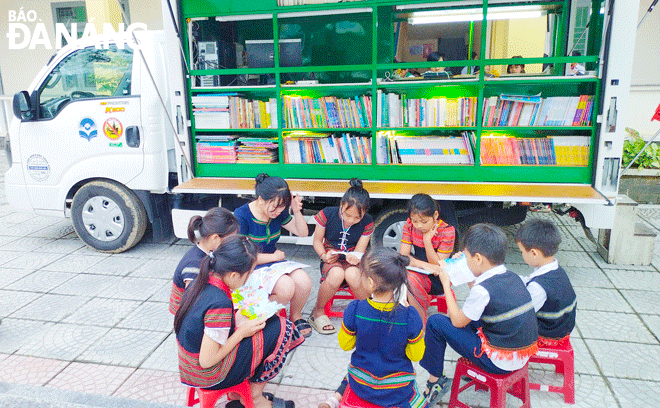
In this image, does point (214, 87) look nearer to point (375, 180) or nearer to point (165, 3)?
point (165, 3)

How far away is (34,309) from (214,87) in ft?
7.63

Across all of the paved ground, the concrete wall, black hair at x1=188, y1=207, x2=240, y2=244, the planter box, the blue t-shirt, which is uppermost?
the concrete wall

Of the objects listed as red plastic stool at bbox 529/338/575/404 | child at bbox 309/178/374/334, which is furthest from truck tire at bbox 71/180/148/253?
red plastic stool at bbox 529/338/575/404

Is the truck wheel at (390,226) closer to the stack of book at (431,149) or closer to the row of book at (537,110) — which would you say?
the stack of book at (431,149)

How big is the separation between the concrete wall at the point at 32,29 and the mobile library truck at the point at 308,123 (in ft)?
16.2

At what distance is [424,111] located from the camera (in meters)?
4.25

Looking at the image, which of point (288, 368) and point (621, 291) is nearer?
point (288, 368)

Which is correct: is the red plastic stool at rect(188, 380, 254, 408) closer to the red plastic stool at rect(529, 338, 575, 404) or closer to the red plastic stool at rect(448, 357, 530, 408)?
the red plastic stool at rect(448, 357, 530, 408)

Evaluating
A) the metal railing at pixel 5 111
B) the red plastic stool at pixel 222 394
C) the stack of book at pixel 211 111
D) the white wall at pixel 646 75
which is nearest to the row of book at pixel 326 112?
the stack of book at pixel 211 111

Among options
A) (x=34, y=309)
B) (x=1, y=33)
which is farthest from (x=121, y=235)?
(x=1, y=33)

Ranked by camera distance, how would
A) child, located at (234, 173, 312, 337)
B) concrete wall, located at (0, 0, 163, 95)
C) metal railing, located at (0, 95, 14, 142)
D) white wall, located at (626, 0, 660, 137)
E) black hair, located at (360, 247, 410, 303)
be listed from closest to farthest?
black hair, located at (360, 247, 410, 303) < child, located at (234, 173, 312, 337) < white wall, located at (626, 0, 660, 137) < concrete wall, located at (0, 0, 163, 95) < metal railing, located at (0, 95, 14, 142)

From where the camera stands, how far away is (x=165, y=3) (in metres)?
4.13

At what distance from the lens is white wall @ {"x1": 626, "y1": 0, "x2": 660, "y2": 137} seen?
7.55 meters

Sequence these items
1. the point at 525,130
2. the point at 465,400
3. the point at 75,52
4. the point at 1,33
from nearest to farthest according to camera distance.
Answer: the point at 465,400 → the point at 525,130 → the point at 75,52 → the point at 1,33
